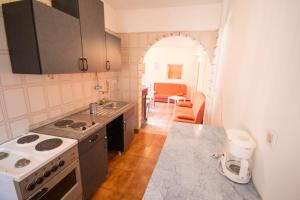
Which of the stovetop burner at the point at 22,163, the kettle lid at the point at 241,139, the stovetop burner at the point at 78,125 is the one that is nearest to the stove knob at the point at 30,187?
the stovetop burner at the point at 22,163

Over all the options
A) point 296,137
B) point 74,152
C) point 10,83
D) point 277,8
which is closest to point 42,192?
point 74,152

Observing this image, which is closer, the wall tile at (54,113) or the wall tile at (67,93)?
the wall tile at (54,113)

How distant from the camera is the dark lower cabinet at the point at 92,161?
5.08ft

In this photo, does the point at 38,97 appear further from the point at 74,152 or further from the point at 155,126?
the point at 155,126

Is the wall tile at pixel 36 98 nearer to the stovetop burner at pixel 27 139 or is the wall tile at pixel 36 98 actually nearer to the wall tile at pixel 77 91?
the stovetop burner at pixel 27 139

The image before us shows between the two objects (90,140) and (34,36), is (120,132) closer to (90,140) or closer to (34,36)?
(90,140)

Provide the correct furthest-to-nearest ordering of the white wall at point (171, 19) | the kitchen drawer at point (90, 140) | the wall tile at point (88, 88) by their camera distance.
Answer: the white wall at point (171, 19)
the wall tile at point (88, 88)
the kitchen drawer at point (90, 140)

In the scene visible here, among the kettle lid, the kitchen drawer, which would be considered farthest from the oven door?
the kettle lid

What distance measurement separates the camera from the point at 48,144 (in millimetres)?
1327

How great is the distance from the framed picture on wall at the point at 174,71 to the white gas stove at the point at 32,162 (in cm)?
635

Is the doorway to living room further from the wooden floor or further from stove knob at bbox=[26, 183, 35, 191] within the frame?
stove knob at bbox=[26, 183, 35, 191]

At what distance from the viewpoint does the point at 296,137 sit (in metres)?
0.69

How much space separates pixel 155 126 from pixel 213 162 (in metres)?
2.89

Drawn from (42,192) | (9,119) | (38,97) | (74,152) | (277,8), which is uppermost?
(277,8)
